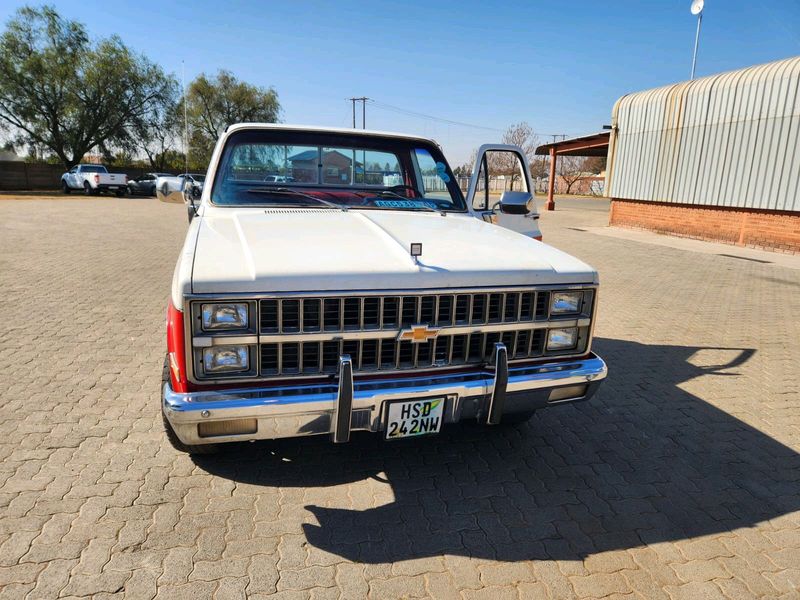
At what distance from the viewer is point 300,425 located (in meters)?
2.53

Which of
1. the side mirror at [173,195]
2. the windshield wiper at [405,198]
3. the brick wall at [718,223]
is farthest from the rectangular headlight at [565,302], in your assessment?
the brick wall at [718,223]

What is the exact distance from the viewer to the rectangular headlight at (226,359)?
8.11ft

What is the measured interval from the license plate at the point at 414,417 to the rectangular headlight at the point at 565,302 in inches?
33.7

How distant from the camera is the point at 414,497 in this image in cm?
297

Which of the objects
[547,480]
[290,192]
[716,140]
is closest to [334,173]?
[290,192]

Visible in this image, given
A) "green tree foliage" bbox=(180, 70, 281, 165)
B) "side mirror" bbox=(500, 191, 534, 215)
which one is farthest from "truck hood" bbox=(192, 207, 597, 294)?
"green tree foliage" bbox=(180, 70, 281, 165)

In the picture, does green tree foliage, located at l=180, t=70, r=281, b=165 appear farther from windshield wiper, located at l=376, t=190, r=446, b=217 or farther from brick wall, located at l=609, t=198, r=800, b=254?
windshield wiper, located at l=376, t=190, r=446, b=217

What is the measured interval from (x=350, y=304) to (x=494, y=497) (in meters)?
1.38

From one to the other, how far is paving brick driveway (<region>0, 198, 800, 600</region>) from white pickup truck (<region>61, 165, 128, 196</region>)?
3014 cm

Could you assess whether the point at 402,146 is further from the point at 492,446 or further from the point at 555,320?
the point at 492,446

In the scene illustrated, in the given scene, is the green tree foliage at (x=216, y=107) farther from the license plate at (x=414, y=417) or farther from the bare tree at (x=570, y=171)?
the license plate at (x=414, y=417)

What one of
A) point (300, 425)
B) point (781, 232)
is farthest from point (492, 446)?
point (781, 232)

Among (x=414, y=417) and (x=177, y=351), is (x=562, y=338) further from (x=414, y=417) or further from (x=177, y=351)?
(x=177, y=351)

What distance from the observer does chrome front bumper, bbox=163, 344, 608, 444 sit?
2424 millimetres
